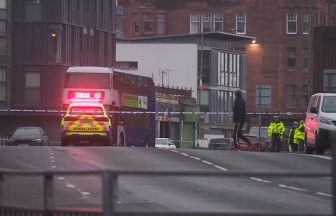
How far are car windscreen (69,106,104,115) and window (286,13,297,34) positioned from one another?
65249 millimetres

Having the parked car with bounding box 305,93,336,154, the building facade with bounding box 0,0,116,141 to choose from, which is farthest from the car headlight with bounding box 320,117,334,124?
the building facade with bounding box 0,0,116,141

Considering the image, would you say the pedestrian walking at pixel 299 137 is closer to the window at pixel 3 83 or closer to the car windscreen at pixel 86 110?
the car windscreen at pixel 86 110

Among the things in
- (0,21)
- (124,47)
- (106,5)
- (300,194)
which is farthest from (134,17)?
(300,194)

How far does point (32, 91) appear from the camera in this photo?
7250 centimetres

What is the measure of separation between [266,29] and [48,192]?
98685 mm

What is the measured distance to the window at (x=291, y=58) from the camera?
106m

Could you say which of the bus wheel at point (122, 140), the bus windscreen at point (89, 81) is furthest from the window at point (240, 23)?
the bus windscreen at point (89, 81)

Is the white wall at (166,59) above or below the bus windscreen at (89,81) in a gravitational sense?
above

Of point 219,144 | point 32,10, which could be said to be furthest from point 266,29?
point 219,144

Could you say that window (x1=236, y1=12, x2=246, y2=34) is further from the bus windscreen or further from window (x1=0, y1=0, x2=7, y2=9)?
the bus windscreen

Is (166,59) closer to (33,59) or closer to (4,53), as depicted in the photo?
(33,59)

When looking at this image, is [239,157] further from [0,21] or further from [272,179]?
[0,21]

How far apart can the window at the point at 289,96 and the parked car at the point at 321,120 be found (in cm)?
7585

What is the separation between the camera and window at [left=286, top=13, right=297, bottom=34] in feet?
350
